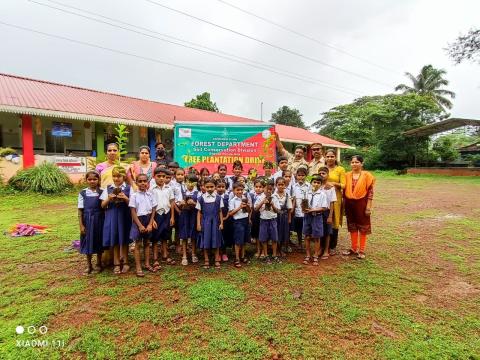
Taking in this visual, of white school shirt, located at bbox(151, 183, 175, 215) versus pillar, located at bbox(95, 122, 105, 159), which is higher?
pillar, located at bbox(95, 122, 105, 159)

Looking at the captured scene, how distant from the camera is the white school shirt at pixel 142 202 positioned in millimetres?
3646

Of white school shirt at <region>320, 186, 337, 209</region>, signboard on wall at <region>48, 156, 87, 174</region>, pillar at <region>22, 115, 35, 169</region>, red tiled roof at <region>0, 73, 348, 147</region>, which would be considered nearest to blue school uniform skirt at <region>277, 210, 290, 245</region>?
white school shirt at <region>320, 186, 337, 209</region>

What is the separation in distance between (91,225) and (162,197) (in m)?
0.91

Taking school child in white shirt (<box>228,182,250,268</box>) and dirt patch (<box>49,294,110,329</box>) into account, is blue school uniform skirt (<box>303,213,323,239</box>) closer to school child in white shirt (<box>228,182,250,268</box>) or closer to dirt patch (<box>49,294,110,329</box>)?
school child in white shirt (<box>228,182,250,268</box>)

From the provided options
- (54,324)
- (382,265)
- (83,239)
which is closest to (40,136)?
(83,239)

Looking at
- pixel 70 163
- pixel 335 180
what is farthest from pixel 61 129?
pixel 335 180

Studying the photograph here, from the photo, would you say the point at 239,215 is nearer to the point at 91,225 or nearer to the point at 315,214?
the point at 315,214

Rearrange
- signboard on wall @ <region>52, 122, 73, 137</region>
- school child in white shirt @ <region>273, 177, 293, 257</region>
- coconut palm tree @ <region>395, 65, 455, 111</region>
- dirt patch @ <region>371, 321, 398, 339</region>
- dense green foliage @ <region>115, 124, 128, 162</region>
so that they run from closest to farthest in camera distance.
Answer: dirt patch @ <region>371, 321, 398, 339</region>
dense green foliage @ <region>115, 124, 128, 162</region>
school child in white shirt @ <region>273, 177, 293, 257</region>
signboard on wall @ <region>52, 122, 73, 137</region>
coconut palm tree @ <region>395, 65, 455, 111</region>

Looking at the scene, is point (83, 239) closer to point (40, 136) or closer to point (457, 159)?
point (40, 136)

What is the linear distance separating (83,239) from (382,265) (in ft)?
13.2

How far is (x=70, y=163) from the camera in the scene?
11289mm

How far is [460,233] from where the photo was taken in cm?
596

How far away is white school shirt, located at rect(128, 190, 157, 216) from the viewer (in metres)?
3.65

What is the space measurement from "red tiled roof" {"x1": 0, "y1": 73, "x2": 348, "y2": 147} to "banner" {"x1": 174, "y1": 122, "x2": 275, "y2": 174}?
5096 mm
